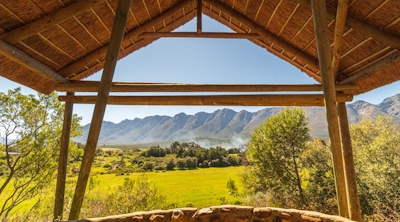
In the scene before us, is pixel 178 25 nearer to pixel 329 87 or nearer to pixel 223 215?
pixel 329 87

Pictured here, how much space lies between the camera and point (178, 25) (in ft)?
18.6

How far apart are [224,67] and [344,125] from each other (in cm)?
4033

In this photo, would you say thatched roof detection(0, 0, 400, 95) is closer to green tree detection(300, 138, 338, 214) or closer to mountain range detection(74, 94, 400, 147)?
green tree detection(300, 138, 338, 214)

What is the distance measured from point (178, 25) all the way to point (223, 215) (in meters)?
4.82

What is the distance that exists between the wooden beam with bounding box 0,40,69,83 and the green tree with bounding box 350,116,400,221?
44.0 ft

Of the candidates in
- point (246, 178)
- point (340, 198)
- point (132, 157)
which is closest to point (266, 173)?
point (246, 178)

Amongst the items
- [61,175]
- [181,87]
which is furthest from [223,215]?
[61,175]

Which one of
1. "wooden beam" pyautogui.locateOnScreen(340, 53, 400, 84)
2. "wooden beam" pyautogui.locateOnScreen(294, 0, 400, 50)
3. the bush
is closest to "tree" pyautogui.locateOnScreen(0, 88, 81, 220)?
"wooden beam" pyautogui.locateOnScreen(294, 0, 400, 50)

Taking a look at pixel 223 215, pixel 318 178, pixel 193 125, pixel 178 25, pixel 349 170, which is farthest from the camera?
pixel 193 125

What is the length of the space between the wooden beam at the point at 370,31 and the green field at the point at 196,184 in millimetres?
21865

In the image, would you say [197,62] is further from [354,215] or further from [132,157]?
[354,215]

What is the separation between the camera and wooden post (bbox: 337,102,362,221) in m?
3.83

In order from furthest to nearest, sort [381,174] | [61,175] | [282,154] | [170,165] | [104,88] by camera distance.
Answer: [170,165] → [282,154] → [381,174] → [61,175] → [104,88]

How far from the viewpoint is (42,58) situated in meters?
4.04
